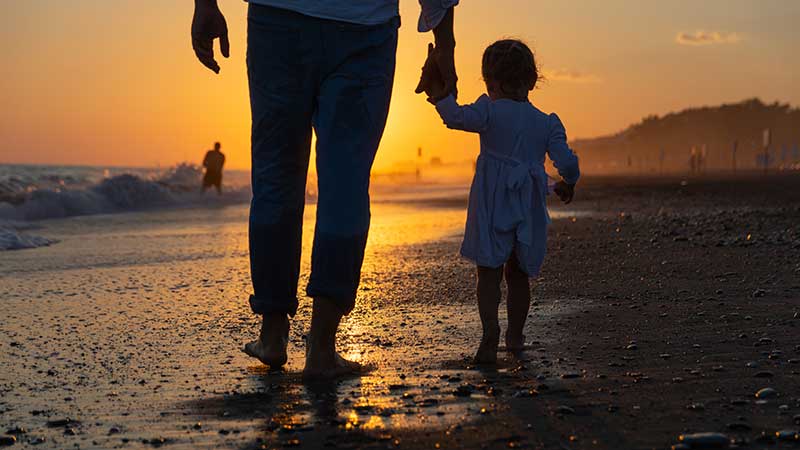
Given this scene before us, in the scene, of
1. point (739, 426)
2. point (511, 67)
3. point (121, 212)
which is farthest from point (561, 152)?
point (121, 212)

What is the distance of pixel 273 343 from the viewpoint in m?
3.65

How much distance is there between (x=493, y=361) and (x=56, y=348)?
1.88m

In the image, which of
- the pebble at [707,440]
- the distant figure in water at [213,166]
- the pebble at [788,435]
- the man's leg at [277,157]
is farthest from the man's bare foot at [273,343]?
the distant figure in water at [213,166]

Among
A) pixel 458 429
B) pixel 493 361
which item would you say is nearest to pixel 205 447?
pixel 458 429

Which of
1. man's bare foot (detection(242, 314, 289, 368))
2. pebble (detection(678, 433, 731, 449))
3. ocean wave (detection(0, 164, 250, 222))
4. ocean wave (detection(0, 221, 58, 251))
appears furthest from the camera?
ocean wave (detection(0, 164, 250, 222))

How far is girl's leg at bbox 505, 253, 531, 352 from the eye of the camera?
405cm

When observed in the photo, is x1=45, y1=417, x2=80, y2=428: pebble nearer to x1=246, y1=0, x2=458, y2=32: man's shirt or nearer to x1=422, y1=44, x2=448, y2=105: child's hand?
x1=246, y1=0, x2=458, y2=32: man's shirt

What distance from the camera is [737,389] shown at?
299cm

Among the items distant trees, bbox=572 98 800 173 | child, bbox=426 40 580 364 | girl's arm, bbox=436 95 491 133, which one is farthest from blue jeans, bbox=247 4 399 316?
distant trees, bbox=572 98 800 173

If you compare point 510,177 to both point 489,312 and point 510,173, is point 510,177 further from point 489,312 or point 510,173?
point 489,312

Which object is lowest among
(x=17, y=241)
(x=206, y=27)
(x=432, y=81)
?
(x=17, y=241)

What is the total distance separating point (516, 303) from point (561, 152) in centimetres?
66

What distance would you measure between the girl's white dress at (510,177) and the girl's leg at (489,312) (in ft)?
0.16

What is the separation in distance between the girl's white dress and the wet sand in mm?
431
